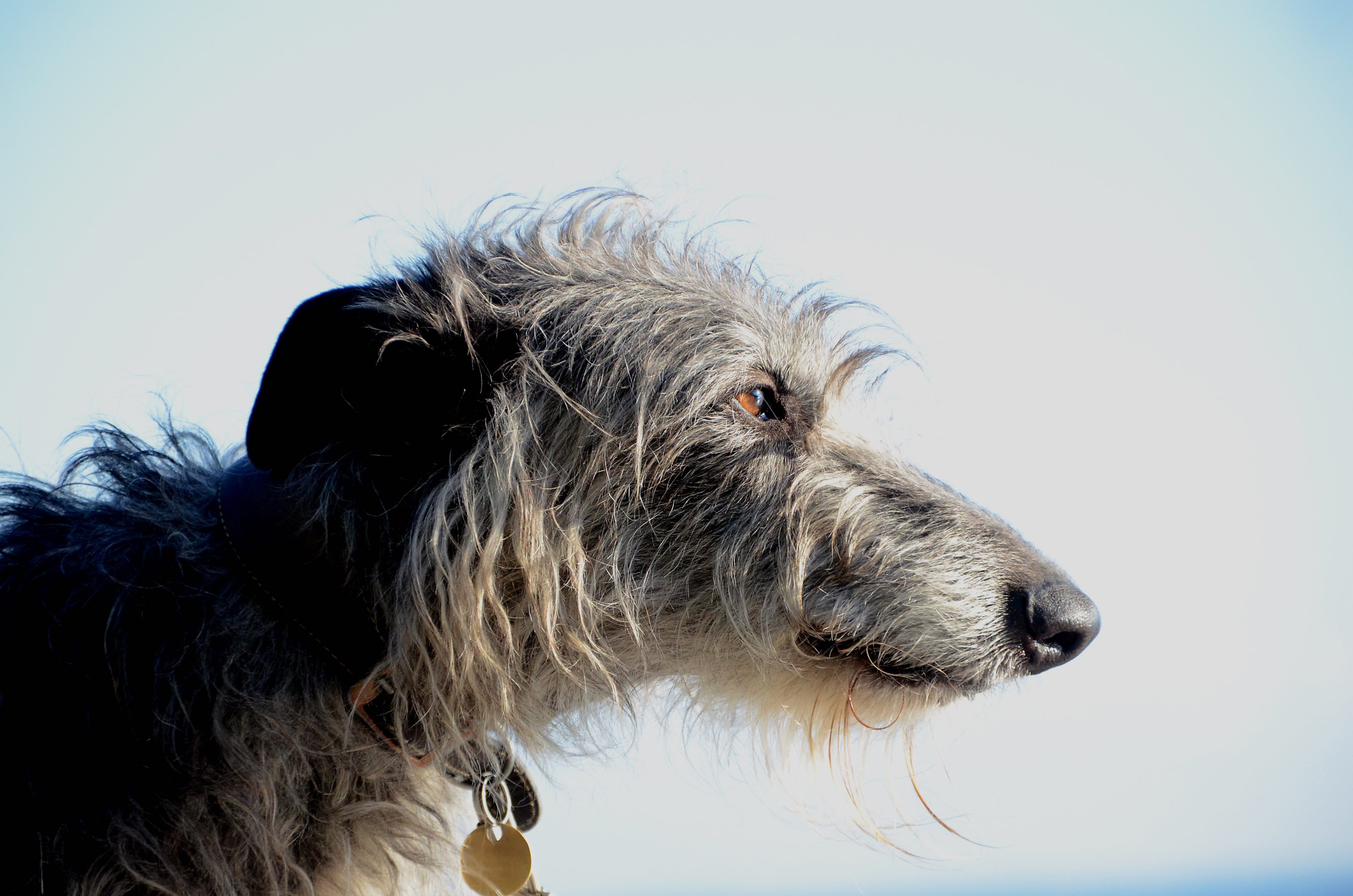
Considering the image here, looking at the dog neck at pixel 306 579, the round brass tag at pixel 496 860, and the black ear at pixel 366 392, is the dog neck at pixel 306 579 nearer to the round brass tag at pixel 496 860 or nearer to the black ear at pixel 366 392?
the black ear at pixel 366 392

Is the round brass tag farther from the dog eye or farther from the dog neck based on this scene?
the dog eye

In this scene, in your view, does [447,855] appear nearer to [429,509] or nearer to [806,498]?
[429,509]

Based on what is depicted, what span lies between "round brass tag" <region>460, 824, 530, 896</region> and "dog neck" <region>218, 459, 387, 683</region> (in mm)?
590

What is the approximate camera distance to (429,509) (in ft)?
9.54

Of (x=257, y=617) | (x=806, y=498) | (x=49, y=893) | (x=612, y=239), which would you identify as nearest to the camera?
(x=49, y=893)

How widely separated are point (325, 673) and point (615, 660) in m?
0.77

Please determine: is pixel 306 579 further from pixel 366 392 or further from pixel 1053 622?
pixel 1053 622

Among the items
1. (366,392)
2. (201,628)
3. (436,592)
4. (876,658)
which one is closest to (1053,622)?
(876,658)

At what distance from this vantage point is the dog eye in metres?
3.31

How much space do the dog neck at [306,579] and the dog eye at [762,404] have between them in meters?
1.19

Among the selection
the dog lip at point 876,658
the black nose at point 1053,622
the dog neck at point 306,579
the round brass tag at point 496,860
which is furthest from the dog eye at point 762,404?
the round brass tag at point 496,860

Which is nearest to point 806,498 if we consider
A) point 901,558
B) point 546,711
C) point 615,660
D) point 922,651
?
point 901,558

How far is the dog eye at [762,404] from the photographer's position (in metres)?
3.31

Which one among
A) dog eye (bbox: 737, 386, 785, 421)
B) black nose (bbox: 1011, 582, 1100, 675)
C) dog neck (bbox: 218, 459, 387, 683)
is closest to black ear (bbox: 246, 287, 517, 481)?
dog neck (bbox: 218, 459, 387, 683)
